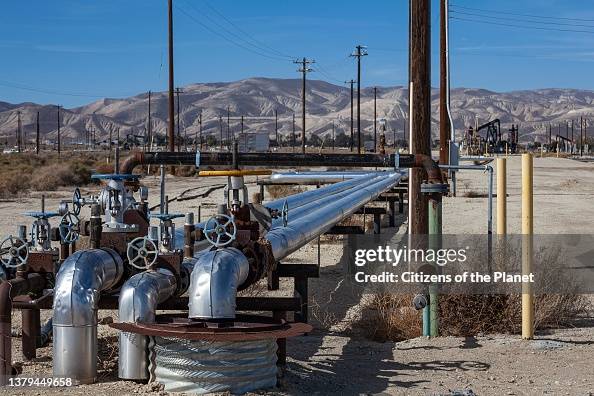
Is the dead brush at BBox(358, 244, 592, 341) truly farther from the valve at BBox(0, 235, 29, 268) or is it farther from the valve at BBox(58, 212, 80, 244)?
the valve at BBox(0, 235, 29, 268)

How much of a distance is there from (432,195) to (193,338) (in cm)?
404

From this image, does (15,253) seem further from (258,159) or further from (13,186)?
(13,186)

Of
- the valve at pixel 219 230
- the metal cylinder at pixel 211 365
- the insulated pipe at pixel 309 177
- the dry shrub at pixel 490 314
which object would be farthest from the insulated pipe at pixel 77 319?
the insulated pipe at pixel 309 177

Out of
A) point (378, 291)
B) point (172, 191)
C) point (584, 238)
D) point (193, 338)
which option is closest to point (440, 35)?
point (172, 191)

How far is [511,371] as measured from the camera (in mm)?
7750

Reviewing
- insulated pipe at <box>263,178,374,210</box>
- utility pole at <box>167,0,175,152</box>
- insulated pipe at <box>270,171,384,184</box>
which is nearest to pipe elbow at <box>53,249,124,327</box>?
insulated pipe at <box>263,178,374,210</box>

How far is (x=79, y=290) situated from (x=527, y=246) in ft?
15.5

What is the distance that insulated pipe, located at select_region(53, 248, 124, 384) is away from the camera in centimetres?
622

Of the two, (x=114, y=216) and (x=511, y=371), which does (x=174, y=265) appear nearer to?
(x=114, y=216)

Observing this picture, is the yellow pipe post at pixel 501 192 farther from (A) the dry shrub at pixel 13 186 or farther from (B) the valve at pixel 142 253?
(A) the dry shrub at pixel 13 186

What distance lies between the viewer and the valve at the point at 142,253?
658cm

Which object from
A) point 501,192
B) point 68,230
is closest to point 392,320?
point 501,192

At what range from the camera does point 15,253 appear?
6887 mm

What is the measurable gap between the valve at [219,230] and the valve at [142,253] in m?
0.39
